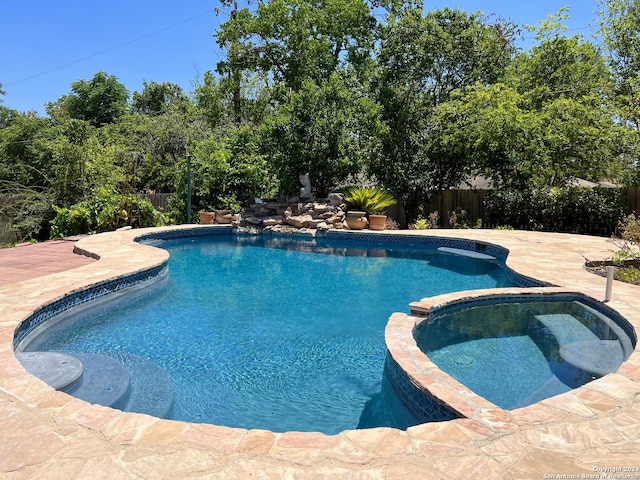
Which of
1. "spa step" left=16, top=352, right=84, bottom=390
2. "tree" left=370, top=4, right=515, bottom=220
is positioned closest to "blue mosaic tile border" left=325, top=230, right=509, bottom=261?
"tree" left=370, top=4, right=515, bottom=220

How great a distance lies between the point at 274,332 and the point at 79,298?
2.78m

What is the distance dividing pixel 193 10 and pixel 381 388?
2170cm

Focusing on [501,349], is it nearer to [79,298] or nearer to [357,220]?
[79,298]

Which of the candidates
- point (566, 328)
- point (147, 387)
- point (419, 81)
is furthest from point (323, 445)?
point (419, 81)

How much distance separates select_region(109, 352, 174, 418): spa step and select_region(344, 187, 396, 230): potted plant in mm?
9922

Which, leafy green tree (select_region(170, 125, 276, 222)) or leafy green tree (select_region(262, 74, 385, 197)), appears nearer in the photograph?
leafy green tree (select_region(262, 74, 385, 197))

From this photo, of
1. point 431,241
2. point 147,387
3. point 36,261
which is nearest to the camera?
point 147,387

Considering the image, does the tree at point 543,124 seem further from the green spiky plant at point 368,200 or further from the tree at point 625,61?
the green spiky plant at point 368,200

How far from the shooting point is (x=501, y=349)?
4738 millimetres

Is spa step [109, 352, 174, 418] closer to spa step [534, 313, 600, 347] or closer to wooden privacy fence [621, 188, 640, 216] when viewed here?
spa step [534, 313, 600, 347]

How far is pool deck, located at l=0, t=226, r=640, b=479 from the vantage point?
2148mm

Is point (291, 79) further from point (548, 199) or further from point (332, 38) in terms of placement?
Result: point (548, 199)

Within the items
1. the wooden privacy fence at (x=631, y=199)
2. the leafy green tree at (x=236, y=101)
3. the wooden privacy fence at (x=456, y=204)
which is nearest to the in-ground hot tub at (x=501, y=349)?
the wooden privacy fence at (x=631, y=199)

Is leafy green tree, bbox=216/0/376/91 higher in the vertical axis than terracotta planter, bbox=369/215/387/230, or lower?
higher
